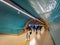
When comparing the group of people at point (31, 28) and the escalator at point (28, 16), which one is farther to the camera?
the group of people at point (31, 28)

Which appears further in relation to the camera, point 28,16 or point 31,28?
point 31,28

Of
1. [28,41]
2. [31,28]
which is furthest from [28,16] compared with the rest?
[28,41]

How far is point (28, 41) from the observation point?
4270 mm

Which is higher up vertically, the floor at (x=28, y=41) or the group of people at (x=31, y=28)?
the group of people at (x=31, y=28)

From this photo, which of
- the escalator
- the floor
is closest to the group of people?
the floor

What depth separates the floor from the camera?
3670 millimetres

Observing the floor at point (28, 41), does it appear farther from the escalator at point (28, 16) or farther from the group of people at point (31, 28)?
the group of people at point (31, 28)

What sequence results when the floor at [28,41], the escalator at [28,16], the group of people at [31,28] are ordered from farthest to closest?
the group of people at [31,28]
the floor at [28,41]
the escalator at [28,16]

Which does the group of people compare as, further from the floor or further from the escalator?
the escalator

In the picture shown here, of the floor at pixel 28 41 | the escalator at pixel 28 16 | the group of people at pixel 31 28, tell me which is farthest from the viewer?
the group of people at pixel 31 28

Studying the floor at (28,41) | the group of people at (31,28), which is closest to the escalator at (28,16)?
the floor at (28,41)

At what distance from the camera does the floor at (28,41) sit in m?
3.67

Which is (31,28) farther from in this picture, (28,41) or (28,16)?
(28,16)

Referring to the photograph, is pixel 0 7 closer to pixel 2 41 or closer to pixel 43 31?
pixel 2 41
